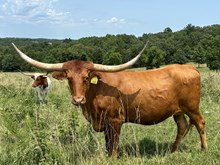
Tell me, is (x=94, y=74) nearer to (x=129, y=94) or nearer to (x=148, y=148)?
(x=129, y=94)

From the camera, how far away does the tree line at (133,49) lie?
6222cm

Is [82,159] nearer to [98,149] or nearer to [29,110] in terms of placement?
[98,149]

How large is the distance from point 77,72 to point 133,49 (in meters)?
71.1

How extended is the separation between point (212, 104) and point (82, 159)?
6.93 metres

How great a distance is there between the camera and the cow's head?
5.69 meters

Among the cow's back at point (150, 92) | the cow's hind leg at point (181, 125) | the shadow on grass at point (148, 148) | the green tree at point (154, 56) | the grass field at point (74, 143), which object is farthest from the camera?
the green tree at point (154, 56)

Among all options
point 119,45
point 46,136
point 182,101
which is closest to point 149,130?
point 182,101

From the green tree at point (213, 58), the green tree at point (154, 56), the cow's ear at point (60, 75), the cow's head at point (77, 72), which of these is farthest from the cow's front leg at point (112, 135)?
the green tree at point (154, 56)

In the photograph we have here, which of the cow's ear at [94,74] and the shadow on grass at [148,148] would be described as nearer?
the cow's ear at [94,74]

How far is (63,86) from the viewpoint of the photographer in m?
17.8

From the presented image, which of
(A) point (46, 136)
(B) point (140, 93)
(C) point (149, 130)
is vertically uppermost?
(B) point (140, 93)

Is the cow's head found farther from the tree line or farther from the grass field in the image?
the tree line

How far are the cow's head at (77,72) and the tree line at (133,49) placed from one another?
48215mm

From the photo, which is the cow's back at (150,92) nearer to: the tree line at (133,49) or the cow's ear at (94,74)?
the cow's ear at (94,74)
